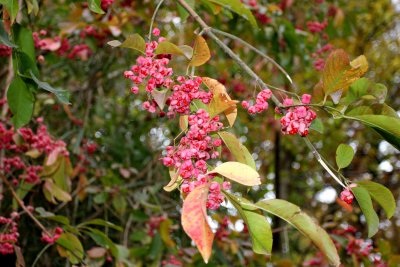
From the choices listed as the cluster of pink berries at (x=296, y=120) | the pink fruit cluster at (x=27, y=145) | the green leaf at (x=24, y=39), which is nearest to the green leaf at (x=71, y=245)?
the pink fruit cluster at (x=27, y=145)

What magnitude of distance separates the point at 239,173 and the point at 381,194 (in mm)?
312

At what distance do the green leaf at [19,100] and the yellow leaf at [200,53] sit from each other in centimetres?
49

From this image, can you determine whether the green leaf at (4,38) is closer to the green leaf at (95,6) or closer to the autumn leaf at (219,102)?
the green leaf at (95,6)

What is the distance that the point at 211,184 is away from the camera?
2.52 feet

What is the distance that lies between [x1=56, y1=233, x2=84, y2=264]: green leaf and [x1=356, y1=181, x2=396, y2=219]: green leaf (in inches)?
35.0

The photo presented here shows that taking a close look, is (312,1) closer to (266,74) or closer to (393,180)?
(266,74)

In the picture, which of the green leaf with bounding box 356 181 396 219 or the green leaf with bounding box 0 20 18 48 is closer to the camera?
the green leaf with bounding box 356 181 396 219

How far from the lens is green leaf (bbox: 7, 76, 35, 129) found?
123 cm

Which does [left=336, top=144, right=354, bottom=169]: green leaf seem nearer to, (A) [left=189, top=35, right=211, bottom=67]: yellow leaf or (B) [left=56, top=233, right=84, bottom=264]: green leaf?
(A) [left=189, top=35, right=211, bottom=67]: yellow leaf

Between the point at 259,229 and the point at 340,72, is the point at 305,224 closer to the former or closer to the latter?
the point at 259,229

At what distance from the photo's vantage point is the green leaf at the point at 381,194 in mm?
899

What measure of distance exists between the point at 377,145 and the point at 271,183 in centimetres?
127

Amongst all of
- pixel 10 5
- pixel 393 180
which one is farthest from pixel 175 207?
pixel 393 180

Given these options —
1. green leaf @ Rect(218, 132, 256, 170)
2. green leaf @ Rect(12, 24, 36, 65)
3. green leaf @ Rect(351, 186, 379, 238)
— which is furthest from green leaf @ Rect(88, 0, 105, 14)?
green leaf @ Rect(351, 186, 379, 238)
